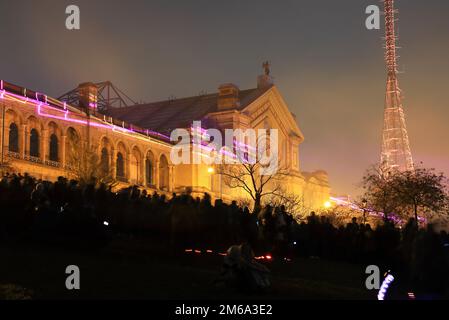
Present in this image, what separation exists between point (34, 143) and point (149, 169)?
545 inches

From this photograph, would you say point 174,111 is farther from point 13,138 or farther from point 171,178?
point 13,138

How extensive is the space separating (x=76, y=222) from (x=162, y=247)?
3081mm

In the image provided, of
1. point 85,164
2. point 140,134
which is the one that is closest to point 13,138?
point 85,164

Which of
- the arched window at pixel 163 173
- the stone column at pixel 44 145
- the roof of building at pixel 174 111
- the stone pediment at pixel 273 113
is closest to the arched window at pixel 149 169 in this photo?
the arched window at pixel 163 173

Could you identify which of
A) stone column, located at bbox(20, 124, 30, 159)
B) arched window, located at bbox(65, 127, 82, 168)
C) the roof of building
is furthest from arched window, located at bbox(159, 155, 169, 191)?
stone column, located at bbox(20, 124, 30, 159)

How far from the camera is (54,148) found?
49938 millimetres

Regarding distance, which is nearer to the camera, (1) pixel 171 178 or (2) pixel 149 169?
(2) pixel 149 169

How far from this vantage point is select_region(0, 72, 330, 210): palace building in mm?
44562

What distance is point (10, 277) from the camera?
13.3 meters

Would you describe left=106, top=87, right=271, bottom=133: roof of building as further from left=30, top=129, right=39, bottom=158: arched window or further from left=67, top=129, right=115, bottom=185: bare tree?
left=67, top=129, right=115, bottom=185: bare tree

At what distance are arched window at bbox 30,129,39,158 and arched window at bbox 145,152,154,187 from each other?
507 inches

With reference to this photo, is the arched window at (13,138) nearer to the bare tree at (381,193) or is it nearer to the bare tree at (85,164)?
the bare tree at (85,164)
